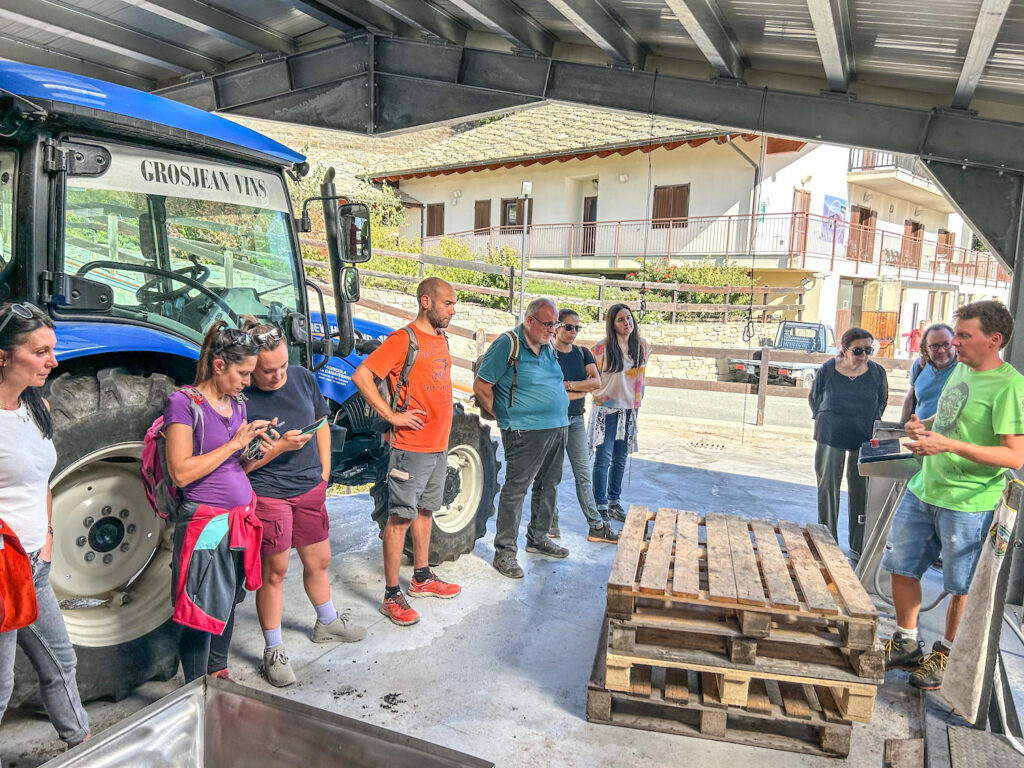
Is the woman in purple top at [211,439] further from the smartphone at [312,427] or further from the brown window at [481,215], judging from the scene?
the brown window at [481,215]

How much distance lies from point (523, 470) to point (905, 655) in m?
2.33

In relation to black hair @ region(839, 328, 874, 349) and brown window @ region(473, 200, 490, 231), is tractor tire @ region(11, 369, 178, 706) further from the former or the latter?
brown window @ region(473, 200, 490, 231)

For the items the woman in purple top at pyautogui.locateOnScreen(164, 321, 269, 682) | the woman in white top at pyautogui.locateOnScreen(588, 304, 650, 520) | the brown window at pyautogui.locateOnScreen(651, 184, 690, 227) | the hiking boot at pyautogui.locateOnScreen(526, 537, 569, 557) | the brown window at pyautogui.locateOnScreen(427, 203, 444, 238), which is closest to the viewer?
the woman in purple top at pyautogui.locateOnScreen(164, 321, 269, 682)

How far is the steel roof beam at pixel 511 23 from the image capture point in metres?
4.11

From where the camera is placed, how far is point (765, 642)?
10.1 ft

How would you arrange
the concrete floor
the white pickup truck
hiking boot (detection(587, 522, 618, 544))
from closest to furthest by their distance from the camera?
the concrete floor < hiking boot (detection(587, 522, 618, 544)) < the white pickup truck

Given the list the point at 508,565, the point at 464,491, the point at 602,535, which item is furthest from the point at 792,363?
the point at 508,565

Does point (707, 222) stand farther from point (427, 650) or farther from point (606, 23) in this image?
point (427, 650)

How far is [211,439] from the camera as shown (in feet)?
9.01

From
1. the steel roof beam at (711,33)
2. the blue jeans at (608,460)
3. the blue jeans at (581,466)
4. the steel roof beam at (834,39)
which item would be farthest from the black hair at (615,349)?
the steel roof beam at (834,39)

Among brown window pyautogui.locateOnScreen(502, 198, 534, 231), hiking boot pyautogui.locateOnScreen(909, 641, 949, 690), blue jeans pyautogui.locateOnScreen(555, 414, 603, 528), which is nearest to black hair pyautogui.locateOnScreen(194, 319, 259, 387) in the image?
blue jeans pyautogui.locateOnScreen(555, 414, 603, 528)

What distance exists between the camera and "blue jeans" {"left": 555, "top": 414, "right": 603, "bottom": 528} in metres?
5.39

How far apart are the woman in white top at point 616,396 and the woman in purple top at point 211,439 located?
10.5ft

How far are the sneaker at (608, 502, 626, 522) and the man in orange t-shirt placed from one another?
2239 millimetres
